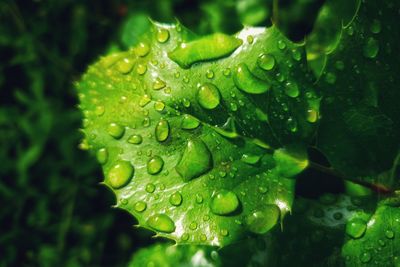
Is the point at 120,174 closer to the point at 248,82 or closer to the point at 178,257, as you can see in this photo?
the point at 248,82

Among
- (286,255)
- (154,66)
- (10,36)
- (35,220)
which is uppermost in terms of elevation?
(154,66)

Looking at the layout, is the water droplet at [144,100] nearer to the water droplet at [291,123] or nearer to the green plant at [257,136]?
the green plant at [257,136]

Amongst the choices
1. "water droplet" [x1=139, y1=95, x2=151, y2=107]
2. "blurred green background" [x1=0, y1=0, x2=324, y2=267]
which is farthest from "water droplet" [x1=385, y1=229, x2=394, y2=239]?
"blurred green background" [x1=0, y1=0, x2=324, y2=267]

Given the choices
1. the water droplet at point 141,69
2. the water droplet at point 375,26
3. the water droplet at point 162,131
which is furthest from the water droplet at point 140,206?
the water droplet at point 375,26

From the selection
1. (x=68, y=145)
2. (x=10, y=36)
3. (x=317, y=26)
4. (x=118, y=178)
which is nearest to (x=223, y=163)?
(x=118, y=178)

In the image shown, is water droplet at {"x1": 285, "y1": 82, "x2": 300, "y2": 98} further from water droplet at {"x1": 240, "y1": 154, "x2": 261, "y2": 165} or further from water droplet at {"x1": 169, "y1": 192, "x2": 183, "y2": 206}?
water droplet at {"x1": 169, "y1": 192, "x2": 183, "y2": 206}

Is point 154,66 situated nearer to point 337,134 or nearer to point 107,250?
point 337,134

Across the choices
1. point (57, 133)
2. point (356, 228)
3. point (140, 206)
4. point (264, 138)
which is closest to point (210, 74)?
point (264, 138)
